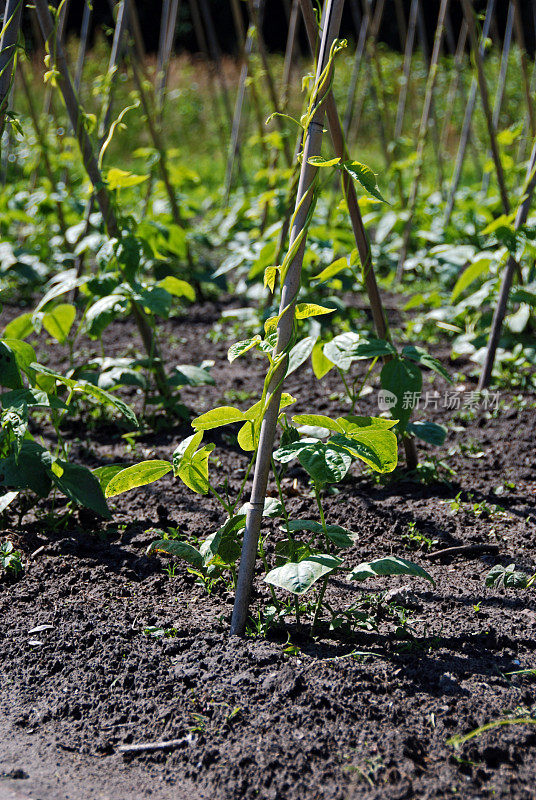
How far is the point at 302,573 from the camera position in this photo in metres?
1.52

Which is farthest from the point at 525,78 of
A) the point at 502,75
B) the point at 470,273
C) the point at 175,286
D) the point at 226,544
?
the point at 226,544

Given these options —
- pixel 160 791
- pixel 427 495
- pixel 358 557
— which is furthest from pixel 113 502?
pixel 160 791

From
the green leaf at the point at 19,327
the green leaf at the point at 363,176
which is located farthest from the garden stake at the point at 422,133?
the green leaf at the point at 363,176

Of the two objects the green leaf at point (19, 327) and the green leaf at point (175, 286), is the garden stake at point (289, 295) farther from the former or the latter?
the green leaf at point (19, 327)

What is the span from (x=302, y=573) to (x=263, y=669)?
0.25 m

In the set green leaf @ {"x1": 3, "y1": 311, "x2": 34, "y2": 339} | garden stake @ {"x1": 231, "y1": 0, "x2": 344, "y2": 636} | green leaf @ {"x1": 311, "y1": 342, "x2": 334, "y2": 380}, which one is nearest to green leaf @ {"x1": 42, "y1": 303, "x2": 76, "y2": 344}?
green leaf @ {"x1": 3, "y1": 311, "x2": 34, "y2": 339}

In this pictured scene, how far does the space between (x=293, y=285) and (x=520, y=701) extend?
0.97 metres

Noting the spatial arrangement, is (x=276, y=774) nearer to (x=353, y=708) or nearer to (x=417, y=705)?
(x=353, y=708)

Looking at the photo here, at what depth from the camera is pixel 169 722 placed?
59.2 inches

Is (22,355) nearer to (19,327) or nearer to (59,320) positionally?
(19,327)

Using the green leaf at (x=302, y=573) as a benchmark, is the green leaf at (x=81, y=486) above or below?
below

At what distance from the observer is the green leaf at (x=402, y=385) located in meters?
2.15

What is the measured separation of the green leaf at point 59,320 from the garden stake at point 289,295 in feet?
4.27

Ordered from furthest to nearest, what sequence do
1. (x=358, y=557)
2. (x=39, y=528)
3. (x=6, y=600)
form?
(x=39, y=528) < (x=358, y=557) < (x=6, y=600)
